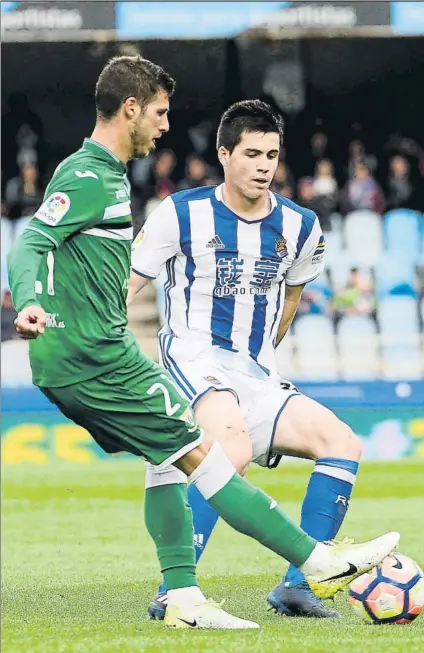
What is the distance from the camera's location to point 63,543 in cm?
765

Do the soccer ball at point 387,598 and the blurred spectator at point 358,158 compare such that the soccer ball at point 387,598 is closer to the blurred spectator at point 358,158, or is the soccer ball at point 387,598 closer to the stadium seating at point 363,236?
the stadium seating at point 363,236

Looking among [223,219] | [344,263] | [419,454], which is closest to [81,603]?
[223,219]

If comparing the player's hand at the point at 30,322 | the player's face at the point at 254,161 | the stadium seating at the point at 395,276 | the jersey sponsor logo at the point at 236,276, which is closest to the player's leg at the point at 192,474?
the player's hand at the point at 30,322

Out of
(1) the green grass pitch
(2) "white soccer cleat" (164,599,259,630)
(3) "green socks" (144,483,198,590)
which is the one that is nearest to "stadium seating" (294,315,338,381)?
(1) the green grass pitch

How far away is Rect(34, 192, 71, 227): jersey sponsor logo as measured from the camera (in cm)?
447

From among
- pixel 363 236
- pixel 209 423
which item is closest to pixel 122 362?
pixel 209 423

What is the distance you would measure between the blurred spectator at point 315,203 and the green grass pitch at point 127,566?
5.32 meters

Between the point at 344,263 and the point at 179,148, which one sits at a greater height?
the point at 179,148

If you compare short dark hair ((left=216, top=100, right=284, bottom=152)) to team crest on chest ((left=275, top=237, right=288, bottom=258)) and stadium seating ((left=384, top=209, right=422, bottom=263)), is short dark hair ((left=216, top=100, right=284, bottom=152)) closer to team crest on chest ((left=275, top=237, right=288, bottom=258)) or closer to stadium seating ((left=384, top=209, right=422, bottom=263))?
team crest on chest ((left=275, top=237, right=288, bottom=258))

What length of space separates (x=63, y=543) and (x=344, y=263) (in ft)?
32.6

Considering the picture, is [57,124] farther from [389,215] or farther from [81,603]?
[81,603]

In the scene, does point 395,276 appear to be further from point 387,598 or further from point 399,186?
point 387,598

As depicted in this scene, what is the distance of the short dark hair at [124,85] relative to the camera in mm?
4660

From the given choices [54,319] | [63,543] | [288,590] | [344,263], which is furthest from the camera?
[344,263]
